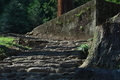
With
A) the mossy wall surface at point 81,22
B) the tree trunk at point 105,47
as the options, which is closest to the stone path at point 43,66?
the tree trunk at point 105,47

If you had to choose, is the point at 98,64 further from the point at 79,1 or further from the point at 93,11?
the point at 79,1

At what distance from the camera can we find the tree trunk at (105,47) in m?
5.09

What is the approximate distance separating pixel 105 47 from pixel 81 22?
5.28 m

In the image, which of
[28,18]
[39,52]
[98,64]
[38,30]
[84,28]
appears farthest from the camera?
[28,18]

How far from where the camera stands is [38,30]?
41.5 feet

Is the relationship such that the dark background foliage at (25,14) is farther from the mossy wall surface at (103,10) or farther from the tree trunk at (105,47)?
the tree trunk at (105,47)

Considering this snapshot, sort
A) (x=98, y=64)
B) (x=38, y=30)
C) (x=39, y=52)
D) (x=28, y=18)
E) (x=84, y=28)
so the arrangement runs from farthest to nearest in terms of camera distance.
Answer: (x=28, y=18) < (x=38, y=30) < (x=84, y=28) < (x=39, y=52) < (x=98, y=64)

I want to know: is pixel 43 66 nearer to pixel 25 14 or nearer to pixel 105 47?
pixel 105 47

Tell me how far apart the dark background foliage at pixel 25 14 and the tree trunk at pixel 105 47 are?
13017 millimetres

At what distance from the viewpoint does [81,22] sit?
10453 millimetres

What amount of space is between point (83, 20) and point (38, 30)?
3019 mm

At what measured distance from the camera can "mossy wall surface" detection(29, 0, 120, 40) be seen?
9.80 meters

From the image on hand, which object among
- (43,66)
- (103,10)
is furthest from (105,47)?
(103,10)

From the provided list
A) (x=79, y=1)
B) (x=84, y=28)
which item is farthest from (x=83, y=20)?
(x=79, y=1)
